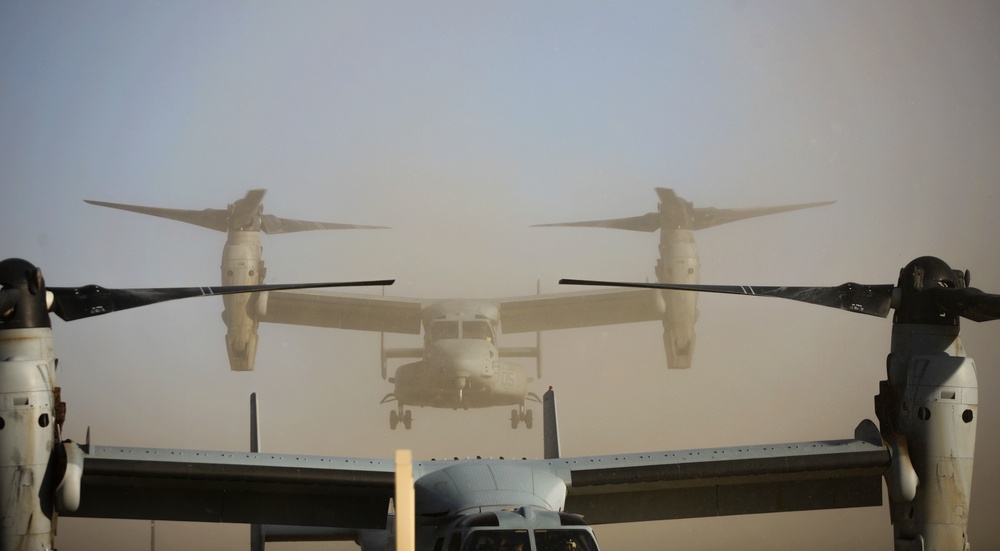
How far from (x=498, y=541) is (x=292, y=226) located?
28.7 metres

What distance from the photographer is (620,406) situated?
4047 centimetres

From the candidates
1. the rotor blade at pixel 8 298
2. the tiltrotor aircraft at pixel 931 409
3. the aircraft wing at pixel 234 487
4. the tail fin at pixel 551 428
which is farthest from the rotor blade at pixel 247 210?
the tiltrotor aircraft at pixel 931 409

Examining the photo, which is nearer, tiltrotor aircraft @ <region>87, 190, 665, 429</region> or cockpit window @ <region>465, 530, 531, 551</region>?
cockpit window @ <region>465, 530, 531, 551</region>

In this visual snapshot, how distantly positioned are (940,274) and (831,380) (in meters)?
23.2

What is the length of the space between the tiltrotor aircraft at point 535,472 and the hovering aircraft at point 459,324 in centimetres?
1999

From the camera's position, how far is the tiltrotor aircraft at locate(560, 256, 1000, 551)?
1794 centimetres

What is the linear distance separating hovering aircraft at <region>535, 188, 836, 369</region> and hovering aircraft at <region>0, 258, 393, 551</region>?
24201 millimetres

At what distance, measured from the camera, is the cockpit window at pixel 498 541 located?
1474 centimetres

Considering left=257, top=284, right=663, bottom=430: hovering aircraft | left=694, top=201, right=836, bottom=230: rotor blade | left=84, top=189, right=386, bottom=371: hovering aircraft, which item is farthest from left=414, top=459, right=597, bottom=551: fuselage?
left=694, top=201, right=836, bottom=230: rotor blade

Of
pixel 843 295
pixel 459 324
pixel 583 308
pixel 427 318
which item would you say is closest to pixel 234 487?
pixel 843 295

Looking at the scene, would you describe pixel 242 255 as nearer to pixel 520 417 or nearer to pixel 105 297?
pixel 520 417

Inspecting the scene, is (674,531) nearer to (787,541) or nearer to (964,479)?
(787,541)

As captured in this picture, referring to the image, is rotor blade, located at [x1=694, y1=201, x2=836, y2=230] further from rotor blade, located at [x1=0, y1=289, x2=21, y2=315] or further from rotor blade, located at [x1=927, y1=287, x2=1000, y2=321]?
rotor blade, located at [x1=0, y1=289, x2=21, y2=315]

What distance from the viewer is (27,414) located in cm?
1650
